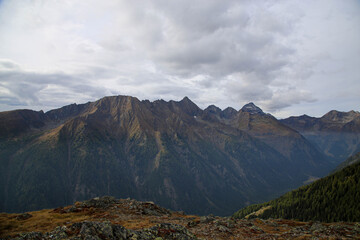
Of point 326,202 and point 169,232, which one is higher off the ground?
point 169,232

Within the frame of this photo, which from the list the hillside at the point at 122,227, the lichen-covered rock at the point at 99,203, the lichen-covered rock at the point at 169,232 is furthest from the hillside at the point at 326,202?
the lichen-covered rock at the point at 99,203

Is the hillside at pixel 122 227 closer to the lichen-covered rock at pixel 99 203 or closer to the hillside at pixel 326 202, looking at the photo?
the lichen-covered rock at pixel 99 203

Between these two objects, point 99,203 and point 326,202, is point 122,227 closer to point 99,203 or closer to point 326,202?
point 99,203

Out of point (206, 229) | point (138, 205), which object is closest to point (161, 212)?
point (138, 205)

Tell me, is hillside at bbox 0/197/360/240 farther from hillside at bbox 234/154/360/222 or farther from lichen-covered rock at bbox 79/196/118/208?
hillside at bbox 234/154/360/222

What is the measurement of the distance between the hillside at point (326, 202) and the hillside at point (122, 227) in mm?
75830

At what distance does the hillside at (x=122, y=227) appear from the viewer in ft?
78.9

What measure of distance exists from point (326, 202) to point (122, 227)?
460ft

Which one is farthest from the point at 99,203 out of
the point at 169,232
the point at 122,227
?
the point at 169,232

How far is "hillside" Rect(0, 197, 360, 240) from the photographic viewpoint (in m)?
24.0

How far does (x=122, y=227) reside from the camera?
25234mm

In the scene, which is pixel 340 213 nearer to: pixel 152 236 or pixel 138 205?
pixel 138 205

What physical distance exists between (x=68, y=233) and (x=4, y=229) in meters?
22.2

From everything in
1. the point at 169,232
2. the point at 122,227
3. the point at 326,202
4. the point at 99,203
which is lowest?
the point at 326,202
